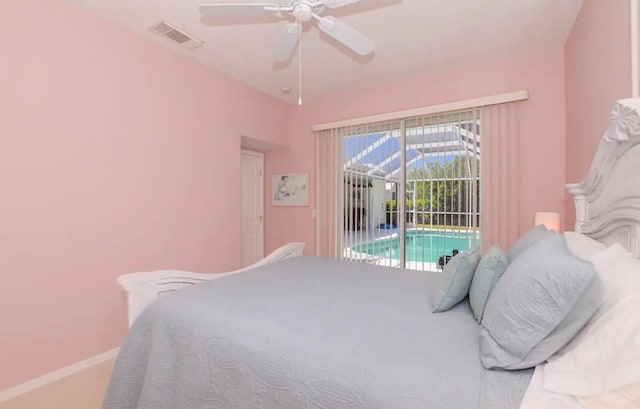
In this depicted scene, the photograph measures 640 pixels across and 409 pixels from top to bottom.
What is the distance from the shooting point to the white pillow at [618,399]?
2.12 feet

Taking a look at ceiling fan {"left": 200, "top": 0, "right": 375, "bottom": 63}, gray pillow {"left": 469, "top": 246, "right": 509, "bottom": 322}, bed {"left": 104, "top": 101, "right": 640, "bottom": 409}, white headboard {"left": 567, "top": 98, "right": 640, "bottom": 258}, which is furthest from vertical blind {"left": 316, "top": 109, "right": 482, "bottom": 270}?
gray pillow {"left": 469, "top": 246, "right": 509, "bottom": 322}

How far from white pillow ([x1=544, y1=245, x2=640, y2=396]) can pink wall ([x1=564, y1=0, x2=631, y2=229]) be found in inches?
38.8

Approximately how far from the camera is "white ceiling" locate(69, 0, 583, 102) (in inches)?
84.4

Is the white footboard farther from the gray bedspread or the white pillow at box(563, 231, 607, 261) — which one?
the white pillow at box(563, 231, 607, 261)

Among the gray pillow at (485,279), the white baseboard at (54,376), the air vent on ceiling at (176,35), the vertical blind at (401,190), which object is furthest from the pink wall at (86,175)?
the gray pillow at (485,279)

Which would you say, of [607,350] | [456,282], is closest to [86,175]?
[456,282]

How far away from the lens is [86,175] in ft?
7.19

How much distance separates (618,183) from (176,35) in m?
3.10

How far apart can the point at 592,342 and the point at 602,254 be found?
47 centimetres

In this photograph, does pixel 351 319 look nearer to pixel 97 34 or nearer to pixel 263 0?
pixel 263 0

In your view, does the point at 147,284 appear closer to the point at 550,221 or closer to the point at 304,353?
the point at 304,353

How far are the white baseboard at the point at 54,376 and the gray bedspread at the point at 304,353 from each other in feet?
3.19

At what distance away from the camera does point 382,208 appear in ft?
11.9

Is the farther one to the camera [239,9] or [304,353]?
[239,9]
